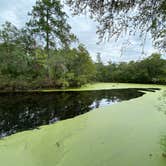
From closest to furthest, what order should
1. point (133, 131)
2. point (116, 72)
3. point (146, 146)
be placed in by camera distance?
point (146, 146), point (133, 131), point (116, 72)

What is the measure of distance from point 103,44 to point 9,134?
11.3ft

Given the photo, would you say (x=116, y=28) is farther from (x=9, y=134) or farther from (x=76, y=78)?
(x=76, y=78)

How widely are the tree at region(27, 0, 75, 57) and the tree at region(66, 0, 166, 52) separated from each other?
14342 mm

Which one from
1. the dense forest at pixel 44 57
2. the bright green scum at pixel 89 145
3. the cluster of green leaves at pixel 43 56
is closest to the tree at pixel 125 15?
the bright green scum at pixel 89 145

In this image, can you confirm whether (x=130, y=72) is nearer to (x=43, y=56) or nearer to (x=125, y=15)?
(x=43, y=56)

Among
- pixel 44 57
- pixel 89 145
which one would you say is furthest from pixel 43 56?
pixel 89 145

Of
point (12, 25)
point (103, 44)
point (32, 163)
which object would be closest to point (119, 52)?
point (103, 44)

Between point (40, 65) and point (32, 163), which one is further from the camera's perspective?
point (40, 65)

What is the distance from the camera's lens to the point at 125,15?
110 inches

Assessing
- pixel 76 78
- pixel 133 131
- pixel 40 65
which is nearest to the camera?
pixel 133 131

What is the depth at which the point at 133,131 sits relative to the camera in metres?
4.44

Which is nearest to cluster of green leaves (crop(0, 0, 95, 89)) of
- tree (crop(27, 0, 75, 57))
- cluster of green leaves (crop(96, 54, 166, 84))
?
tree (crop(27, 0, 75, 57))

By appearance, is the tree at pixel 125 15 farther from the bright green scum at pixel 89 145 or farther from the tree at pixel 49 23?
the tree at pixel 49 23

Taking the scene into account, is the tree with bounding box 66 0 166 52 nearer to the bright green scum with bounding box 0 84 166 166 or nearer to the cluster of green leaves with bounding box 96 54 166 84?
the bright green scum with bounding box 0 84 166 166
